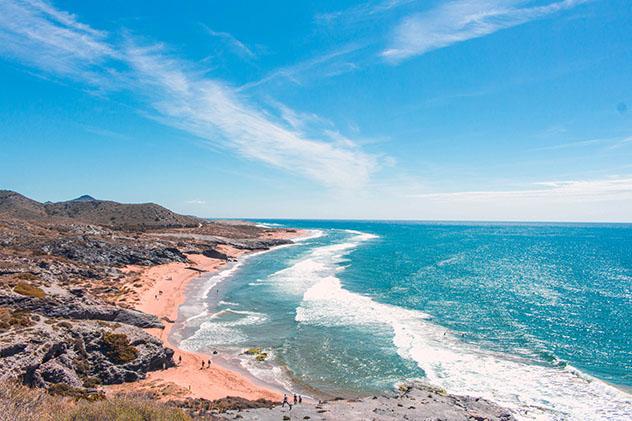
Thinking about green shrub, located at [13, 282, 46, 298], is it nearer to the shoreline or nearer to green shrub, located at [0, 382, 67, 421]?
the shoreline

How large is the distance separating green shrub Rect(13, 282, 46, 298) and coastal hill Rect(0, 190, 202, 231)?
10338 centimetres

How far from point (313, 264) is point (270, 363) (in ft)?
205

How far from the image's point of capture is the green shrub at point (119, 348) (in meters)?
29.9

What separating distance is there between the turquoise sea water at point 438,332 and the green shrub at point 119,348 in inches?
315

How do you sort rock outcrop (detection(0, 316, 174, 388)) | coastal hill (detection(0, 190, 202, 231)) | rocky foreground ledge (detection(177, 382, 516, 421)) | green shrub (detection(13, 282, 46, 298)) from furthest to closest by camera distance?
coastal hill (detection(0, 190, 202, 231)) < green shrub (detection(13, 282, 46, 298)) < rock outcrop (detection(0, 316, 174, 388)) < rocky foreground ledge (detection(177, 382, 516, 421))

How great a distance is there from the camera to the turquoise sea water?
30.7m

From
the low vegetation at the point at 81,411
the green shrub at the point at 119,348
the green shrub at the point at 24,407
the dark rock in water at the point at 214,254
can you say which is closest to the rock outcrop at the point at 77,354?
the green shrub at the point at 119,348

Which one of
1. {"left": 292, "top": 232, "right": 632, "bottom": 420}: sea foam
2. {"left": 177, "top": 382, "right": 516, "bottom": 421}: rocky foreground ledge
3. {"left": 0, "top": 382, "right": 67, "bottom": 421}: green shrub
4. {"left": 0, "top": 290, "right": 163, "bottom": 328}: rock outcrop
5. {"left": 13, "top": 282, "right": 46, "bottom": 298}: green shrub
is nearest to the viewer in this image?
{"left": 0, "top": 382, "right": 67, "bottom": 421}: green shrub

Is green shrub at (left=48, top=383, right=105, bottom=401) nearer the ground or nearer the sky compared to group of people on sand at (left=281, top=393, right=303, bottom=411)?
nearer the sky

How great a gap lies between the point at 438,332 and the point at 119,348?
32591mm

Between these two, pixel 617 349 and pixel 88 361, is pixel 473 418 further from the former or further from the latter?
pixel 88 361

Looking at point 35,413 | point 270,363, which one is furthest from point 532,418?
point 35,413

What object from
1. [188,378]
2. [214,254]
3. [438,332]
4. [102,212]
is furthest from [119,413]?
[102,212]

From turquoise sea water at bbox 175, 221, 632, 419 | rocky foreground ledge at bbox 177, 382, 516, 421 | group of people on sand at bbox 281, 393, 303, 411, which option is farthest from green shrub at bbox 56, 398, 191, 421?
turquoise sea water at bbox 175, 221, 632, 419
